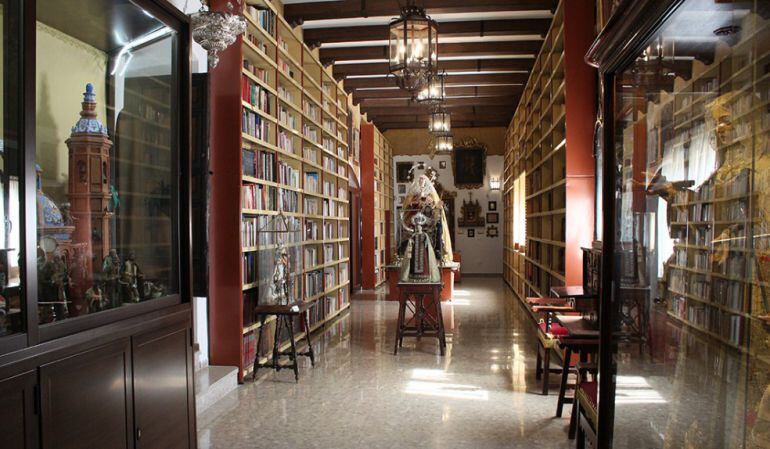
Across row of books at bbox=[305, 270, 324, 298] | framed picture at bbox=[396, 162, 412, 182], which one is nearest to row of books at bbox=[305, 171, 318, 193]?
row of books at bbox=[305, 270, 324, 298]

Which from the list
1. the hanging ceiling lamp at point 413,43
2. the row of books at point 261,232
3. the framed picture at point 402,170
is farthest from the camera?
the framed picture at point 402,170

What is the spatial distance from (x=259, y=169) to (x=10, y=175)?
3585 mm

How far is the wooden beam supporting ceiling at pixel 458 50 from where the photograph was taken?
26.7 ft

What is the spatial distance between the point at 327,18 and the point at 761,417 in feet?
21.6

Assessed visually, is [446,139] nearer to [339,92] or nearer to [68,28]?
[339,92]

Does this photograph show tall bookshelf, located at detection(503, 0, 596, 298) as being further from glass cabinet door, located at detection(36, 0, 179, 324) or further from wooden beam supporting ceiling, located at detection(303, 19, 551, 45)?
glass cabinet door, located at detection(36, 0, 179, 324)

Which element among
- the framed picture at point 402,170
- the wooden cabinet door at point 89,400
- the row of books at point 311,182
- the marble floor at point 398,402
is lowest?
the marble floor at point 398,402

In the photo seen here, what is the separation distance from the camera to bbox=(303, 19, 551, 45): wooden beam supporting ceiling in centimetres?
721

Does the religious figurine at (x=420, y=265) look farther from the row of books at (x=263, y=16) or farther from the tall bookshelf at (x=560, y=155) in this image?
the row of books at (x=263, y=16)

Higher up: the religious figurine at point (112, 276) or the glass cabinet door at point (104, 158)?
the glass cabinet door at point (104, 158)

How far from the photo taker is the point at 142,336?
241cm

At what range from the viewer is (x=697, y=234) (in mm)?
1356

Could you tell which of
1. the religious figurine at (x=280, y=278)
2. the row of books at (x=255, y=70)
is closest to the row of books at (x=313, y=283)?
the religious figurine at (x=280, y=278)

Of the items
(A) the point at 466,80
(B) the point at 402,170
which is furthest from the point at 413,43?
(B) the point at 402,170
